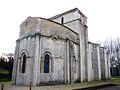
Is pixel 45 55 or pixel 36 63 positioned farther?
pixel 45 55

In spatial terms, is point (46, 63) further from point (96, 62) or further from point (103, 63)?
point (103, 63)

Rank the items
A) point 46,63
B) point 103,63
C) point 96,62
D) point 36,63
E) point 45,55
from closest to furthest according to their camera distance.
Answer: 1. point 36,63
2. point 46,63
3. point 45,55
4. point 96,62
5. point 103,63

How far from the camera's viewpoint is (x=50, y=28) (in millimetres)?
16844

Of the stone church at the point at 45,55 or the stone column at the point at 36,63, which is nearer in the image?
the stone column at the point at 36,63

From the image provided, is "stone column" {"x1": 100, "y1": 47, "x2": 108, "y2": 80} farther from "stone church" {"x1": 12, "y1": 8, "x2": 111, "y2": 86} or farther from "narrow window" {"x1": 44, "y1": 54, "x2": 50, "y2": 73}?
"narrow window" {"x1": 44, "y1": 54, "x2": 50, "y2": 73}

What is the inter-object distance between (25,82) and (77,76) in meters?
8.24

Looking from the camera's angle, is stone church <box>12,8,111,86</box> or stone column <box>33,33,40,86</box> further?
stone church <box>12,8,111,86</box>

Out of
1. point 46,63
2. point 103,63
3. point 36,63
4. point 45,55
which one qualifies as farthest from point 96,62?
point 36,63

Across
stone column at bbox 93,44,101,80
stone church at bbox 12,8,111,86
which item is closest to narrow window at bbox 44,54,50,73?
stone church at bbox 12,8,111,86

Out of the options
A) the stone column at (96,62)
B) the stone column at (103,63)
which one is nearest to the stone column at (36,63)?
the stone column at (96,62)

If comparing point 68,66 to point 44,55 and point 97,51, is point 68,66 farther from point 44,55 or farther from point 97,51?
point 97,51

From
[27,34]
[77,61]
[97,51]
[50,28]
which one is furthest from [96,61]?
[27,34]

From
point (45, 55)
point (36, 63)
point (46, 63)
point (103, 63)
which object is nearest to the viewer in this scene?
point (36, 63)

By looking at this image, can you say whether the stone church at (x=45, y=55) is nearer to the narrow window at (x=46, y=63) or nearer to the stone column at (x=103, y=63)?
the narrow window at (x=46, y=63)
